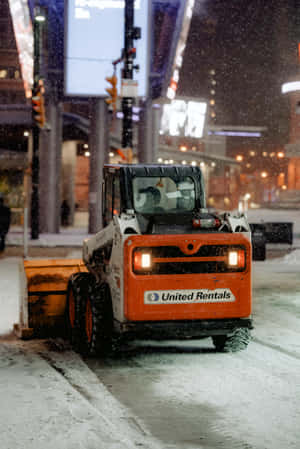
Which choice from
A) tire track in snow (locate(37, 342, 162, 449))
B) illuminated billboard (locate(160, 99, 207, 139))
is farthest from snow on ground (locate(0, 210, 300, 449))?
illuminated billboard (locate(160, 99, 207, 139))

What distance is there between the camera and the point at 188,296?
847 centimetres

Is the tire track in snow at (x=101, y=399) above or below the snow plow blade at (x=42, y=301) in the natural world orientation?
below

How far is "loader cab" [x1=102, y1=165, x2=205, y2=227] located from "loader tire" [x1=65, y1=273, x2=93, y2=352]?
872mm

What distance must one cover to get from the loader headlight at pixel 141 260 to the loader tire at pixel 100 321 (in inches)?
28.9

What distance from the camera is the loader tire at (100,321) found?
870 centimetres

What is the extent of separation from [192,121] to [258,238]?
61.7 m

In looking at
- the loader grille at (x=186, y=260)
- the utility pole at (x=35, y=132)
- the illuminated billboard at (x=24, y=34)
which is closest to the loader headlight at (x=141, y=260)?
the loader grille at (x=186, y=260)

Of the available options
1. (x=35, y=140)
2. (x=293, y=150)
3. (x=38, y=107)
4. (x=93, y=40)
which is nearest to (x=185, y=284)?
(x=38, y=107)

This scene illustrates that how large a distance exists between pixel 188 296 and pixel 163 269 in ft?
1.38

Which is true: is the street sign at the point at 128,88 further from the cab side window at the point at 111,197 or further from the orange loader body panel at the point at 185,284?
the orange loader body panel at the point at 185,284

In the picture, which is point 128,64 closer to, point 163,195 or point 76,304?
point 163,195

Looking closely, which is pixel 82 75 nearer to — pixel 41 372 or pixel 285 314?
pixel 285 314

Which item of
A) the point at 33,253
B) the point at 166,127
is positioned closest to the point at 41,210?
the point at 33,253

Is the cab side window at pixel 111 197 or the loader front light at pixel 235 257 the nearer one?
the loader front light at pixel 235 257
